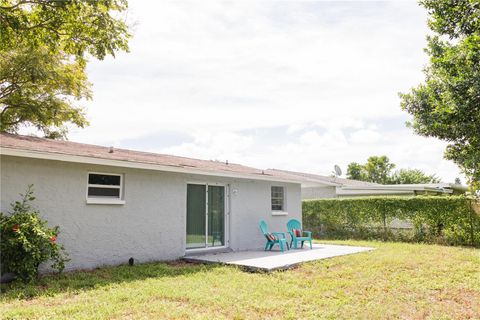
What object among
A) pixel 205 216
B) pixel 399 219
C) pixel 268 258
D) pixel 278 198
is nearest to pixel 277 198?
pixel 278 198

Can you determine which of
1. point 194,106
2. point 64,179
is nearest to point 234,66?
point 194,106

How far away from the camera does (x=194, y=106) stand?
1523 cm

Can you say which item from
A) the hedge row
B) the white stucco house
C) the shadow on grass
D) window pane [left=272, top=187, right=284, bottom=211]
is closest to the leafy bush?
the shadow on grass

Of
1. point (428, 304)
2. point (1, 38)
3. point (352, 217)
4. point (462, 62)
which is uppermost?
point (1, 38)

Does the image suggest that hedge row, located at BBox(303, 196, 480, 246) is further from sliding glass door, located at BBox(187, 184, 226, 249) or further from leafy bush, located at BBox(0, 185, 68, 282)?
leafy bush, located at BBox(0, 185, 68, 282)

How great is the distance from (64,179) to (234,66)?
5796mm

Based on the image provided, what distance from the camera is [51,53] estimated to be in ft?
30.8

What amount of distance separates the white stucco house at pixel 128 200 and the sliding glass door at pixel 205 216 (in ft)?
0.10

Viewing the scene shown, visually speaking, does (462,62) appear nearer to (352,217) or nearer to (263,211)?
(263,211)

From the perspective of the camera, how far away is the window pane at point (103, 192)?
9.70 m

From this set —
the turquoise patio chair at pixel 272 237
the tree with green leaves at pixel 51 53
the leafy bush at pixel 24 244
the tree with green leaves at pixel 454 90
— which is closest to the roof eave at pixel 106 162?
the leafy bush at pixel 24 244

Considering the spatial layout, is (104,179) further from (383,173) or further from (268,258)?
(383,173)

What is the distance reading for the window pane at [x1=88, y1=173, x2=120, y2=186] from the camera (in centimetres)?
976

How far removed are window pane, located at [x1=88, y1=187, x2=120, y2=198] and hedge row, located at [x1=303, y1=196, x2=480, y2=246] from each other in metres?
12.4
